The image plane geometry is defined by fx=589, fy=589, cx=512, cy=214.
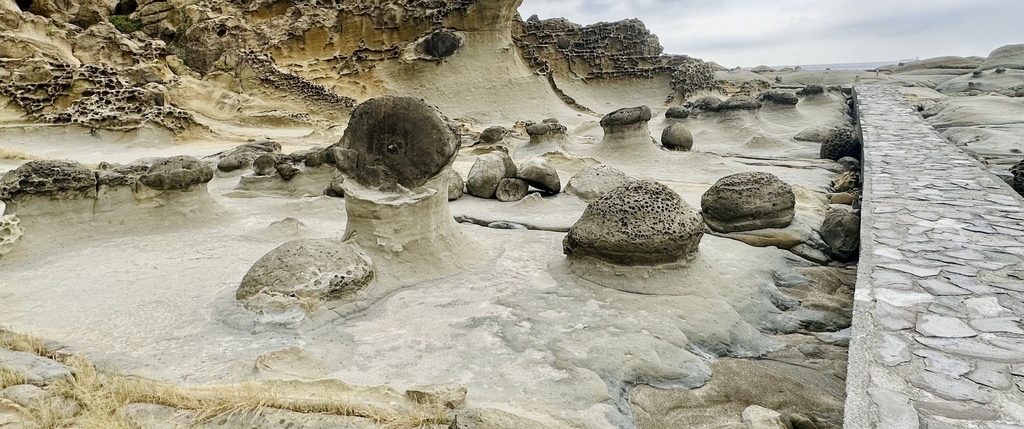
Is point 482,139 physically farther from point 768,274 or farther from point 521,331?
point 521,331

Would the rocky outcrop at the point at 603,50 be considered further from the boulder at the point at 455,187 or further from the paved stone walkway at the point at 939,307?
the paved stone walkway at the point at 939,307

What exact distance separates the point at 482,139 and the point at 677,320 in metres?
9.04

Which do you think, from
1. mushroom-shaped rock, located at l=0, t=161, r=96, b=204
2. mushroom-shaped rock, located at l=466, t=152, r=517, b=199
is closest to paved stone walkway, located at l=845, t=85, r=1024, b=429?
mushroom-shaped rock, located at l=466, t=152, r=517, b=199

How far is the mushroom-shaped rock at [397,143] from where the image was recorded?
172 inches

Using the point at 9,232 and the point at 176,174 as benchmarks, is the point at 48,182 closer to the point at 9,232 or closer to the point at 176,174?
the point at 9,232

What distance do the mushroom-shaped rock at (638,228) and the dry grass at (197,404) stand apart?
7.28ft

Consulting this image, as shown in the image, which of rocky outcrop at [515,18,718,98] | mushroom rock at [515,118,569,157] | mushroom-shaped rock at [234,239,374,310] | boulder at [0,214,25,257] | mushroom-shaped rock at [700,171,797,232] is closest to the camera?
mushroom-shaped rock at [234,239,374,310]

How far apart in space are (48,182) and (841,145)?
1179 cm

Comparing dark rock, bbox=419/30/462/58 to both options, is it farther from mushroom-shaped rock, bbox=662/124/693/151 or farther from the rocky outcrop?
mushroom-shaped rock, bbox=662/124/693/151

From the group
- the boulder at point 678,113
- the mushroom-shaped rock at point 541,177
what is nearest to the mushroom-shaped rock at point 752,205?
the mushroom-shaped rock at point 541,177

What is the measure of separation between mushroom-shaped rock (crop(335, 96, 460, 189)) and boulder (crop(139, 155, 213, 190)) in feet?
7.90

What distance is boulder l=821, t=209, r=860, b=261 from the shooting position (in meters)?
5.35

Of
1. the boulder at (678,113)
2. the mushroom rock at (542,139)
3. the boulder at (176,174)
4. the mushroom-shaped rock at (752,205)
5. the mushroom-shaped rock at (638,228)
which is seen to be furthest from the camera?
the boulder at (678,113)

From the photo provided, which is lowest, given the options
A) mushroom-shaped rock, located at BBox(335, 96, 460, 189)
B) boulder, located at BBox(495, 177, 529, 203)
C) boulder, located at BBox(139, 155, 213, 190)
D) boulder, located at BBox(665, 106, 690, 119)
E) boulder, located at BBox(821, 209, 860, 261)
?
boulder, located at BBox(821, 209, 860, 261)
